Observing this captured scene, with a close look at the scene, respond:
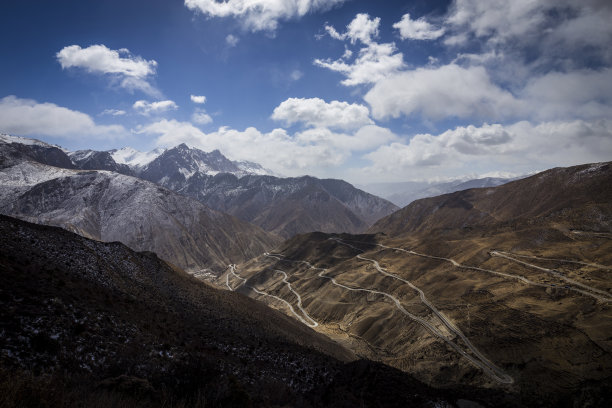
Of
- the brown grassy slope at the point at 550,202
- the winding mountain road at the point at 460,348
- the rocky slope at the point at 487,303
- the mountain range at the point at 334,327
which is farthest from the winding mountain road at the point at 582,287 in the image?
the brown grassy slope at the point at 550,202

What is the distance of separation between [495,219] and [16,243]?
589 ft

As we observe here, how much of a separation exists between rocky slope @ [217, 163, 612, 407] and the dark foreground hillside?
15.5 m

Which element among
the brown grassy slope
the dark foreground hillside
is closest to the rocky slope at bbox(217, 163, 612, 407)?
the brown grassy slope

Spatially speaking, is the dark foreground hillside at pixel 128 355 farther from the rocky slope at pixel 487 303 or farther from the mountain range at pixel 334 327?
the rocky slope at pixel 487 303

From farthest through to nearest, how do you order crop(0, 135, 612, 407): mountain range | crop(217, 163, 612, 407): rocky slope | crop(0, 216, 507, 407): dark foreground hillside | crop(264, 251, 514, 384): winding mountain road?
crop(264, 251, 514, 384): winding mountain road, crop(217, 163, 612, 407): rocky slope, crop(0, 135, 612, 407): mountain range, crop(0, 216, 507, 407): dark foreground hillside

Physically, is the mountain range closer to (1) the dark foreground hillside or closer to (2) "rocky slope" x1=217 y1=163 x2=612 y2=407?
(1) the dark foreground hillside

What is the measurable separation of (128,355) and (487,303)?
51182mm

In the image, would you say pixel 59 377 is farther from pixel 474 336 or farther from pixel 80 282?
pixel 474 336

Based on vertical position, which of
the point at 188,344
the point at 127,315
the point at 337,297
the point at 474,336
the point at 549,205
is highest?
the point at 549,205

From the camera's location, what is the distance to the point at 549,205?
13588 centimetres

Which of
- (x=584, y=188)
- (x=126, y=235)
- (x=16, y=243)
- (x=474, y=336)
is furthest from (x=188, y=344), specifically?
(x=126, y=235)

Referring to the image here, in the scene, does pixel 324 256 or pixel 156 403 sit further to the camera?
pixel 324 256

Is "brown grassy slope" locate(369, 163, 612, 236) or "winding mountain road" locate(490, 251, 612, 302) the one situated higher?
"brown grassy slope" locate(369, 163, 612, 236)

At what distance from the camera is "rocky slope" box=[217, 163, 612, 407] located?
32938 mm
